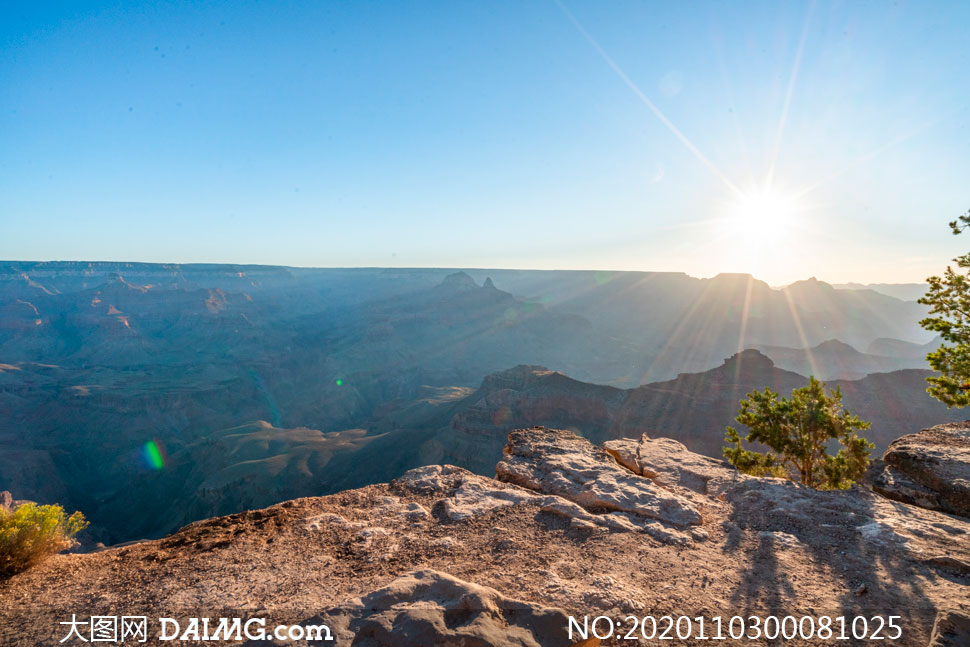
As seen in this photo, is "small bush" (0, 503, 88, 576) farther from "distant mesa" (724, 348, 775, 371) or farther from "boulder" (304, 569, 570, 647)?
"distant mesa" (724, 348, 775, 371)

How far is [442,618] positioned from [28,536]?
529cm

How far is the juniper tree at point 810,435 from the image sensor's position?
10.3m

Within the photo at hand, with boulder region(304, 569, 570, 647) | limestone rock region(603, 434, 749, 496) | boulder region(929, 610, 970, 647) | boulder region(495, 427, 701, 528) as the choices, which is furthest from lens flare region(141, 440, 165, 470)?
boulder region(929, 610, 970, 647)

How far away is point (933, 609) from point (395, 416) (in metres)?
65.3

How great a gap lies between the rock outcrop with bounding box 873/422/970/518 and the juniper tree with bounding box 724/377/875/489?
0.79 metres

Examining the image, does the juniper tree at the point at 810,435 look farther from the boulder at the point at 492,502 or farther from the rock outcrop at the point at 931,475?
the boulder at the point at 492,502

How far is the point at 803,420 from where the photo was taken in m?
10.6

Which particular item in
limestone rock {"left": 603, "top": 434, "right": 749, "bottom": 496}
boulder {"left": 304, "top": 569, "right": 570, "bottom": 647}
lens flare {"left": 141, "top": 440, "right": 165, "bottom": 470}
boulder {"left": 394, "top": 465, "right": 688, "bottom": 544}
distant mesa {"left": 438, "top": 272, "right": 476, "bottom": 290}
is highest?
distant mesa {"left": 438, "top": 272, "right": 476, "bottom": 290}

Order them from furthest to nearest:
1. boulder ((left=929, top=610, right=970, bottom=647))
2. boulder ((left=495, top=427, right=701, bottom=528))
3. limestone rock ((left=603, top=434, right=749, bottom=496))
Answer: limestone rock ((left=603, top=434, right=749, bottom=496)) → boulder ((left=495, top=427, right=701, bottom=528)) → boulder ((left=929, top=610, right=970, bottom=647))

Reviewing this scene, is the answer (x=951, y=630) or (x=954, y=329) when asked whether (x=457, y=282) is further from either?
(x=951, y=630)

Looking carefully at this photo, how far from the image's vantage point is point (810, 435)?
10.7 m

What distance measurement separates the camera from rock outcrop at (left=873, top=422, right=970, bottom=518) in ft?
25.6

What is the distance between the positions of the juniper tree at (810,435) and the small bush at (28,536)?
13.1 metres

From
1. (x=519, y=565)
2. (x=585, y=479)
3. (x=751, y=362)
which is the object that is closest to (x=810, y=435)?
(x=585, y=479)
